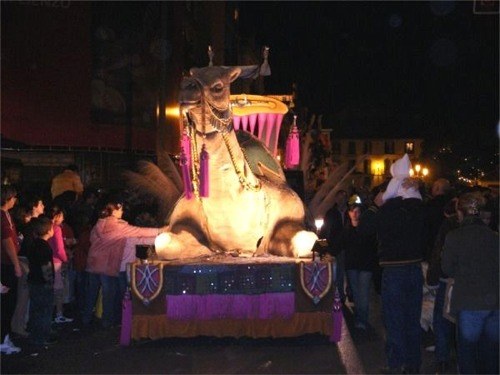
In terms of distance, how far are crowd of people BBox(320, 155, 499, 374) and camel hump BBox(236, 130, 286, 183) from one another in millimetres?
1962

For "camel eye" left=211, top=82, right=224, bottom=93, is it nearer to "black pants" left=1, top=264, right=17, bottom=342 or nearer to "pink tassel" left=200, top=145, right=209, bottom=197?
"pink tassel" left=200, top=145, right=209, bottom=197

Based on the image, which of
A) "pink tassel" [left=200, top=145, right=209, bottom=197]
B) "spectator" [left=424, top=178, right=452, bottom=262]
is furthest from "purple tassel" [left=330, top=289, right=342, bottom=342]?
"pink tassel" [left=200, top=145, right=209, bottom=197]

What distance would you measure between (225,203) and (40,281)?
2194mm

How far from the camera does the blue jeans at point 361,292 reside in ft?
29.1

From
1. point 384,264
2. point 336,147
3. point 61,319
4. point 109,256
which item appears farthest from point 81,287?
point 336,147

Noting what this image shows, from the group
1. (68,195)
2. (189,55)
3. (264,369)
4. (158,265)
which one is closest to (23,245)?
(158,265)

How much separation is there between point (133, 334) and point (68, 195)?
5325 mm

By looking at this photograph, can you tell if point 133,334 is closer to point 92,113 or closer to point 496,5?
point 496,5

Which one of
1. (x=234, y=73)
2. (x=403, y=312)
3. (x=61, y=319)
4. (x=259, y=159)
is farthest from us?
(x=61, y=319)

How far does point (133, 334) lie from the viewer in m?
7.68

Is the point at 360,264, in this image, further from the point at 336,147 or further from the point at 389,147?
the point at 336,147

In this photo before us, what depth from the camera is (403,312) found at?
6.40m

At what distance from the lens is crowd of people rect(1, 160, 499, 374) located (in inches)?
222

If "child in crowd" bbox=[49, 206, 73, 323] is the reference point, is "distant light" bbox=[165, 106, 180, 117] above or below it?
above
